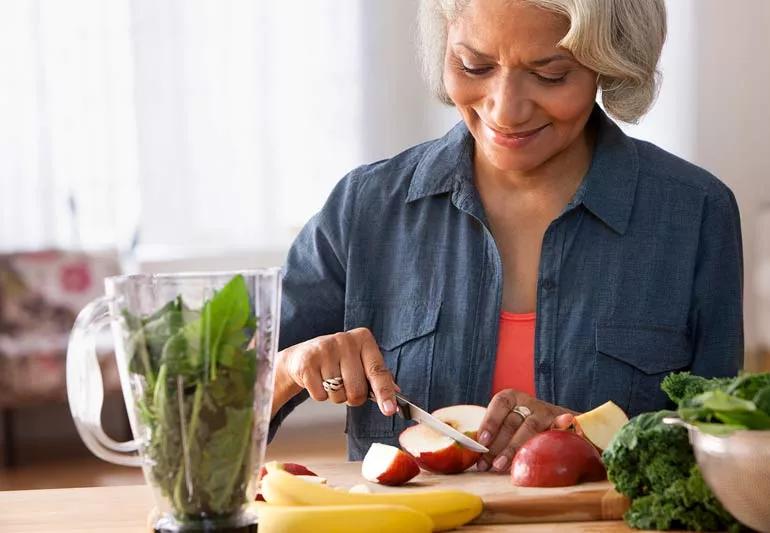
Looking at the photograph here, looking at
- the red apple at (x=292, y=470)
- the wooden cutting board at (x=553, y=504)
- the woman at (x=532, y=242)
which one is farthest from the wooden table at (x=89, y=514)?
the woman at (x=532, y=242)

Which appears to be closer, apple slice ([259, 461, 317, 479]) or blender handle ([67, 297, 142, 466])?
blender handle ([67, 297, 142, 466])

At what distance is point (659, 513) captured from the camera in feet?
3.51

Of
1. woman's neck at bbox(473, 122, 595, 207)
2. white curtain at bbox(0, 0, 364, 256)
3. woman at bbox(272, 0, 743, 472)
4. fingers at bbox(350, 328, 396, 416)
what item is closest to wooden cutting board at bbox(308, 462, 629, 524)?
fingers at bbox(350, 328, 396, 416)

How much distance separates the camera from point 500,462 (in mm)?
1354

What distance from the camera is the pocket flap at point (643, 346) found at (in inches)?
70.4

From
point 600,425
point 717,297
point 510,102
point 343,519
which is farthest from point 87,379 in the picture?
point 717,297

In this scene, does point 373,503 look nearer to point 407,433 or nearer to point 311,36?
point 407,433

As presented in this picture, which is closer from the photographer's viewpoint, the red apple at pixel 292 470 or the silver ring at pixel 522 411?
the red apple at pixel 292 470

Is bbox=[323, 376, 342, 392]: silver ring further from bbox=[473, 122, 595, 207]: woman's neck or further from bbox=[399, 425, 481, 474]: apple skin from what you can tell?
bbox=[473, 122, 595, 207]: woman's neck

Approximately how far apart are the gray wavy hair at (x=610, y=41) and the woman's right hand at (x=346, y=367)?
0.52m

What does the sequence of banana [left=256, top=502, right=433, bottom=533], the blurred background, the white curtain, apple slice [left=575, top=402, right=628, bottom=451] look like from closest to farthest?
1. banana [left=256, top=502, right=433, bottom=533]
2. apple slice [left=575, top=402, right=628, bottom=451]
3. the blurred background
4. the white curtain

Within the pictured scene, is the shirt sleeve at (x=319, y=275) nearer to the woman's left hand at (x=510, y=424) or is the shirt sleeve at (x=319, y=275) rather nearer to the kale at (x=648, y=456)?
the woman's left hand at (x=510, y=424)

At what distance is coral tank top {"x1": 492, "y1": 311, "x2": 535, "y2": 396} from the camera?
5.93 feet

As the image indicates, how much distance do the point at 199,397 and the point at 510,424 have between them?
593 millimetres
